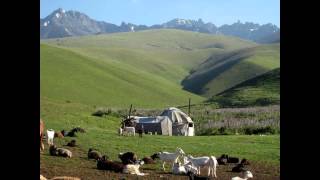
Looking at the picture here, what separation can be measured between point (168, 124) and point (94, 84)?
71.1 m

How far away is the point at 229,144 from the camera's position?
29.3 m

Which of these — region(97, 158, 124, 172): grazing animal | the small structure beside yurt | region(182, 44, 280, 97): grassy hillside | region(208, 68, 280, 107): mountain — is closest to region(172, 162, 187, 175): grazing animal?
region(97, 158, 124, 172): grazing animal

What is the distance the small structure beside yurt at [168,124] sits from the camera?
145 feet

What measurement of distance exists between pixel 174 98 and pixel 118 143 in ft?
340

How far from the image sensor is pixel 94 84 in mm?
114812

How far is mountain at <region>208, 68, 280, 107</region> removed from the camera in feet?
317

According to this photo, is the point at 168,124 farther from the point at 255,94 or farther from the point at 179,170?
the point at 255,94

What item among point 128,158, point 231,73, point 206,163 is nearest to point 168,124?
point 128,158

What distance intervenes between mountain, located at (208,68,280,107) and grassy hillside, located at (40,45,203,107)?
16.5 meters

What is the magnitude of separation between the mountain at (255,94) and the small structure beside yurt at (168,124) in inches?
1881
